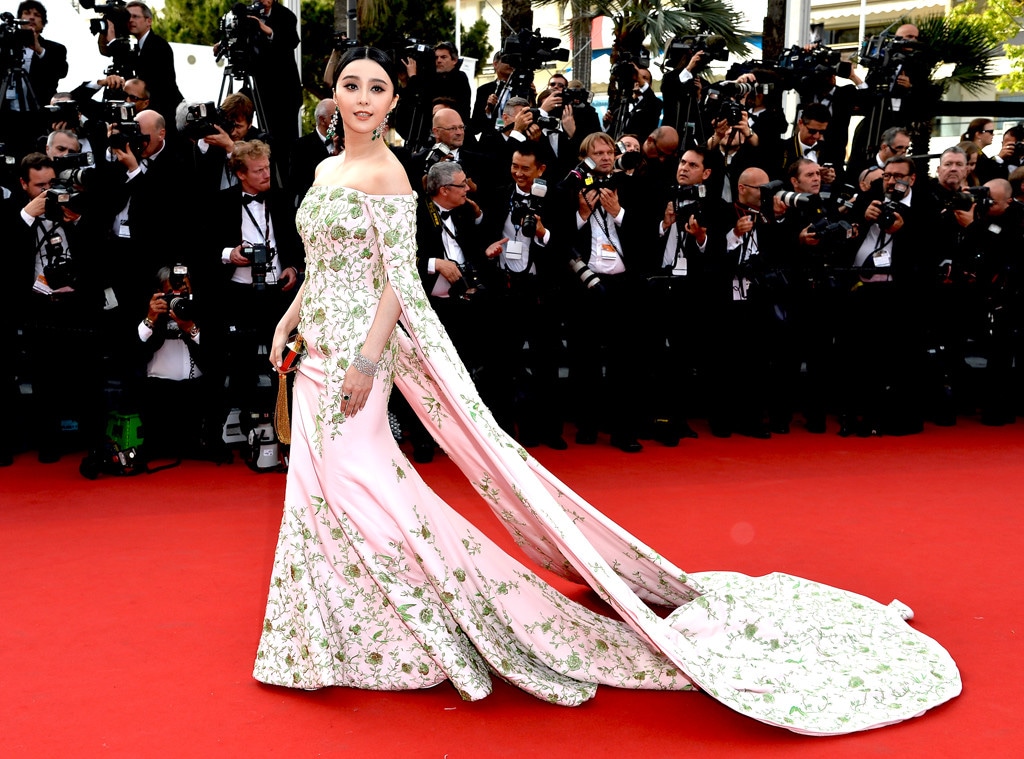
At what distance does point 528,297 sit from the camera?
6512 mm

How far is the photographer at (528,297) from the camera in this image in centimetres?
639

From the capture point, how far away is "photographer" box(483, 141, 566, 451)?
21.0ft

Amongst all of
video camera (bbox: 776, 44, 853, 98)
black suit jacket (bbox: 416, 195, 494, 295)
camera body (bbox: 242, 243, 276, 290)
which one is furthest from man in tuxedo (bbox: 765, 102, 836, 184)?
camera body (bbox: 242, 243, 276, 290)

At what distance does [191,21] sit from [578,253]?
1627 cm

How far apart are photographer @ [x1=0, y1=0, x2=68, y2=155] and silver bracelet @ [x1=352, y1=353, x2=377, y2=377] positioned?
184 inches

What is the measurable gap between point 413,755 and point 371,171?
1.56m

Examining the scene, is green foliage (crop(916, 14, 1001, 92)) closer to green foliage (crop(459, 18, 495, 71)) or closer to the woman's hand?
green foliage (crop(459, 18, 495, 71))

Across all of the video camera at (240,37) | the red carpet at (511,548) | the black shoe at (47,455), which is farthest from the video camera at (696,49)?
the black shoe at (47,455)

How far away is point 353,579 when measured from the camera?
10.9 feet

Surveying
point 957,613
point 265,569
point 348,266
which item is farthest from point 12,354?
point 957,613

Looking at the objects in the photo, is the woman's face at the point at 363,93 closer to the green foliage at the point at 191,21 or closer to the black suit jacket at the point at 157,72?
the black suit jacket at the point at 157,72

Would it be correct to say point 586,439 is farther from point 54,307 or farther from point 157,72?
point 157,72

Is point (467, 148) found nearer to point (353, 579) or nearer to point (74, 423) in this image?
point (74, 423)

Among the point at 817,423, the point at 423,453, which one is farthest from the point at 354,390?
the point at 817,423
